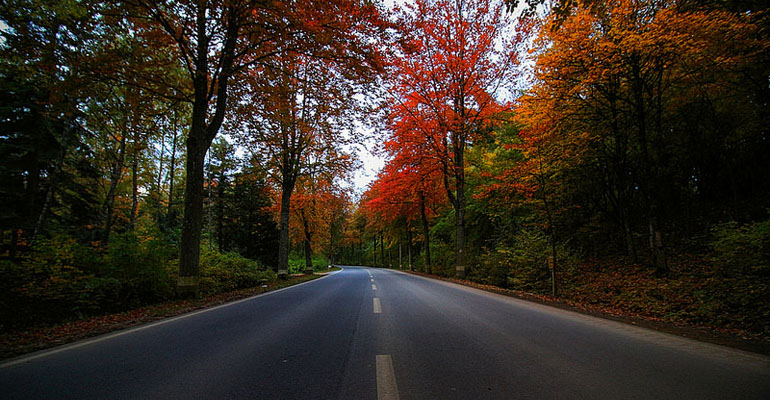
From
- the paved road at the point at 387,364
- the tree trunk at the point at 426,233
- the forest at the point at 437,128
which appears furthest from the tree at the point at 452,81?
the paved road at the point at 387,364

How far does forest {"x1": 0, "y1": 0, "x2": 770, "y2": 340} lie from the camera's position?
752cm

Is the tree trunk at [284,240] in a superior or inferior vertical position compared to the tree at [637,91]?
inferior

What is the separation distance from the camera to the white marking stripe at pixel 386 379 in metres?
2.53

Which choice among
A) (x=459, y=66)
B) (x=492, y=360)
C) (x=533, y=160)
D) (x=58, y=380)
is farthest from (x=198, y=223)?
(x=459, y=66)

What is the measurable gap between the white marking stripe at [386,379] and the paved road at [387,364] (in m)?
0.01

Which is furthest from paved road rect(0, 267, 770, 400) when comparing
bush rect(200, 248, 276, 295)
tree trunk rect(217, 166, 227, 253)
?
tree trunk rect(217, 166, 227, 253)

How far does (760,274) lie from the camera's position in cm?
684

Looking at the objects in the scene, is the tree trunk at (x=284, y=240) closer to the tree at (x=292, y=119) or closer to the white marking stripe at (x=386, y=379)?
the tree at (x=292, y=119)

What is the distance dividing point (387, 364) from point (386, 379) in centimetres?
43

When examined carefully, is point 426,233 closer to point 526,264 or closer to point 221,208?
point 526,264

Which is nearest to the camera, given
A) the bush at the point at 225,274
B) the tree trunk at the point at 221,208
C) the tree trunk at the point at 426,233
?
the bush at the point at 225,274

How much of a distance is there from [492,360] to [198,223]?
8.97 m

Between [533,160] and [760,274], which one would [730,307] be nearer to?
[760,274]

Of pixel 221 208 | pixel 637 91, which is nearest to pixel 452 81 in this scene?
pixel 637 91
